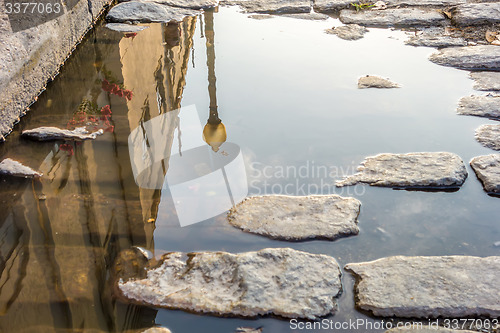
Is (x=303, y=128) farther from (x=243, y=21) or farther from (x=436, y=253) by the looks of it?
(x=243, y=21)

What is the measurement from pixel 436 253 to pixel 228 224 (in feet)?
3.32

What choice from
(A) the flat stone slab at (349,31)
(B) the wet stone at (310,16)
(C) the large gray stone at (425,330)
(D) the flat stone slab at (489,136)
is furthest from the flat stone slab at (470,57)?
(C) the large gray stone at (425,330)

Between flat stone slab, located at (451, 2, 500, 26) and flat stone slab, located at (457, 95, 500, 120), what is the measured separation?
2.17 m

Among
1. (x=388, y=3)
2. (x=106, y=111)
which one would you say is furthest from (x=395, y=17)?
(x=106, y=111)

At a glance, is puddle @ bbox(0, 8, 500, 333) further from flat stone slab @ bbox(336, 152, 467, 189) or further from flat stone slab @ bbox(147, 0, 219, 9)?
flat stone slab @ bbox(147, 0, 219, 9)

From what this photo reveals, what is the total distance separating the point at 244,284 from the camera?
79.4 inches

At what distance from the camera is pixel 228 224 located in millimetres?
2396

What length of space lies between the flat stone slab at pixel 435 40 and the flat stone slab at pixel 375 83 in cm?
121

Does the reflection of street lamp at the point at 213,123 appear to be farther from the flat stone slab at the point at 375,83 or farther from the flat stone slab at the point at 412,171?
the flat stone slab at the point at 375,83

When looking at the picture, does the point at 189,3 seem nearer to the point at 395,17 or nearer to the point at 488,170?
the point at 395,17

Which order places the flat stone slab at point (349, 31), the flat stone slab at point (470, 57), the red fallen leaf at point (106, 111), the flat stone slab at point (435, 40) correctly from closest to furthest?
the red fallen leaf at point (106, 111), the flat stone slab at point (470, 57), the flat stone slab at point (435, 40), the flat stone slab at point (349, 31)

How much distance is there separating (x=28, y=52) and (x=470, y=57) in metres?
3.92

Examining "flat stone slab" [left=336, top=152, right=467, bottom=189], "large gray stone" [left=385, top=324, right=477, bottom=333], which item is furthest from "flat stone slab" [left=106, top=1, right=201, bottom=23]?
"large gray stone" [left=385, top=324, right=477, bottom=333]

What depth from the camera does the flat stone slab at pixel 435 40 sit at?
492 cm
